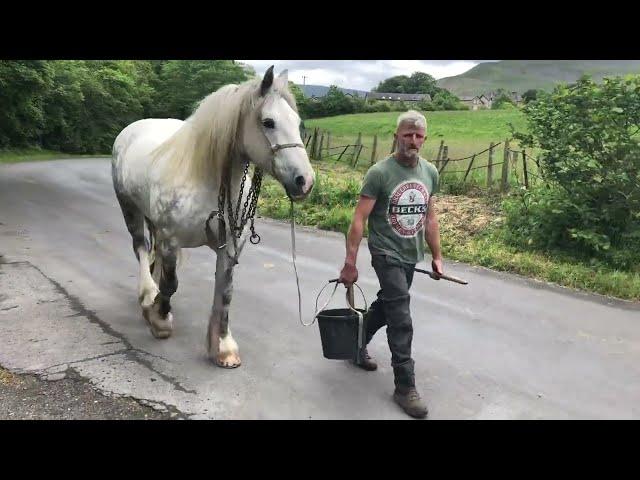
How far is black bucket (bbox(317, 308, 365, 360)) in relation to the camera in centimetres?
362

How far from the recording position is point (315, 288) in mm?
6113

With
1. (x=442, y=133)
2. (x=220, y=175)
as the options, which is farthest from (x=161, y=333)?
(x=442, y=133)

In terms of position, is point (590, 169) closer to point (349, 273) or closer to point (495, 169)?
point (349, 273)

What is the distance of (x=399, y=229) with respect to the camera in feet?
11.5

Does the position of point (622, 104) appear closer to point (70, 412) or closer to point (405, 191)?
point (405, 191)

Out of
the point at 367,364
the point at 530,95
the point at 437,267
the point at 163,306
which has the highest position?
the point at 530,95

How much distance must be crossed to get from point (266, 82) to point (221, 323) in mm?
1855

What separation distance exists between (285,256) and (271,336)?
2963 millimetres

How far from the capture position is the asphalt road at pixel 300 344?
139 inches

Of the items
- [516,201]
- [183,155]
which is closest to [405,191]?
[183,155]

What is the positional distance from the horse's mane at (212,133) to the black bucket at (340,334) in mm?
1323

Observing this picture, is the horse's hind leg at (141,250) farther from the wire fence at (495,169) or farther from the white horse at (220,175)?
the wire fence at (495,169)

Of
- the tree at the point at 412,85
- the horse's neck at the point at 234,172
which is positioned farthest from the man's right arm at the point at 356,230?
the tree at the point at 412,85

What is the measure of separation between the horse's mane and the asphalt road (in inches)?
57.8
